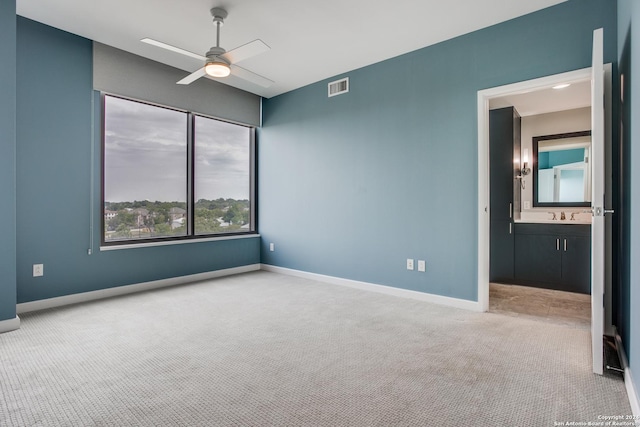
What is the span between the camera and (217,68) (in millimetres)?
2971

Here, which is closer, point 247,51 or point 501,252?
point 247,51

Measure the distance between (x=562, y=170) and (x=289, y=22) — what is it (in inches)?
164

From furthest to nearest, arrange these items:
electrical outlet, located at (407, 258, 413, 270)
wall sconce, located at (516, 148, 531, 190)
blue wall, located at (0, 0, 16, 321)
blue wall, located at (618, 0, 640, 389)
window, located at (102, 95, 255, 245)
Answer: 1. wall sconce, located at (516, 148, 531, 190)
2. window, located at (102, 95, 255, 245)
3. electrical outlet, located at (407, 258, 413, 270)
4. blue wall, located at (0, 0, 16, 321)
5. blue wall, located at (618, 0, 640, 389)

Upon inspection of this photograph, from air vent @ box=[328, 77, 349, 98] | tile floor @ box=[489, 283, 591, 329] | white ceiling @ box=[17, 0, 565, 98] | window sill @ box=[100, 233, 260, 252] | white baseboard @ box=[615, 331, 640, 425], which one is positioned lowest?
tile floor @ box=[489, 283, 591, 329]

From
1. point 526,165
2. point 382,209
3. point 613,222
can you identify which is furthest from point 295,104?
point 613,222

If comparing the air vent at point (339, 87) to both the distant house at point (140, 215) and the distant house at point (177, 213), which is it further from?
the distant house at point (140, 215)

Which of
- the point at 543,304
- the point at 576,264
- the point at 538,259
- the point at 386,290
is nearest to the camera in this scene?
the point at 543,304

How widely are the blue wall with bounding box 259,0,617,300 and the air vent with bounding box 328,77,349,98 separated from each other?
0.29 ft

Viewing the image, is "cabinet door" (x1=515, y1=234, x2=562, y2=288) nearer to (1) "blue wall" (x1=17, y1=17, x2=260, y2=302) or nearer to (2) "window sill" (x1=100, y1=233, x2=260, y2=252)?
(2) "window sill" (x1=100, y1=233, x2=260, y2=252)

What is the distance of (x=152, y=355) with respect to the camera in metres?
2.30

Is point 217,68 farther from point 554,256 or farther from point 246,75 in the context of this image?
point 554,256

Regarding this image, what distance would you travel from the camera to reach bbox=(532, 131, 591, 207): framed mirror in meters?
4.59

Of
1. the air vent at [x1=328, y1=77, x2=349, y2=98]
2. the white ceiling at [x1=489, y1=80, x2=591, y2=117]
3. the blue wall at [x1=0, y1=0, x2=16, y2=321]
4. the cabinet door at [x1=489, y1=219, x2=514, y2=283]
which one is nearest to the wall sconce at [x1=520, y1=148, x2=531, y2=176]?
the white ceiling at [x1=489, y1=80, x2=591, y2=117]

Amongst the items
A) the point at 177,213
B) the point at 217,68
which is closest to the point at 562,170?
the point at 217,68
